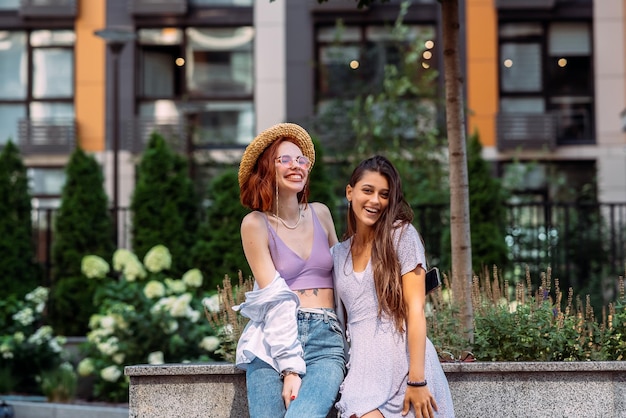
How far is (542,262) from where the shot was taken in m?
14.7

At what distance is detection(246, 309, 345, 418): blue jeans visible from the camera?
4.44 meters

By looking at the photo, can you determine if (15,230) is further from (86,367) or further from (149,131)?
(149,131)

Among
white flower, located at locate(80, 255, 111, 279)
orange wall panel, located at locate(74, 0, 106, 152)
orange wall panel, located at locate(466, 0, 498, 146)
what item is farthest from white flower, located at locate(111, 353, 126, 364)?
orange wall panel, located at locate(466, 0, 498, 146)

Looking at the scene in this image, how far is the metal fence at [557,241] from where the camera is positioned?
14.4 meters

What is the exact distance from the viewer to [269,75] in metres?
22.1

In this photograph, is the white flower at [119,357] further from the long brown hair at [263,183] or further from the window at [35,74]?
the window at [35,74]

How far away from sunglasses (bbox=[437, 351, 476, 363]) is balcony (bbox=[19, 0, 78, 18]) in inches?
719

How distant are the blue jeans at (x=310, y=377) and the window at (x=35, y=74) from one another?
1899 cm

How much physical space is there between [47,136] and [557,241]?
12542 millimetres

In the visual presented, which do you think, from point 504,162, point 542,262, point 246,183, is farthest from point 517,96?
point 246,183

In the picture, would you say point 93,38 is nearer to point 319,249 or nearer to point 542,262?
point 542,262

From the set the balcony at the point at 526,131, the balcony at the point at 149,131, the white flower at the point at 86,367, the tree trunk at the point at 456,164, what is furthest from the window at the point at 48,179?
the tree trunk at the point at 456,164

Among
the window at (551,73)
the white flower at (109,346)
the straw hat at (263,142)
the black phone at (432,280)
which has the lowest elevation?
the white flower at (109,346)

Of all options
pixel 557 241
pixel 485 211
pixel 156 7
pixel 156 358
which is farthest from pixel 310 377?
pixel 156 7
